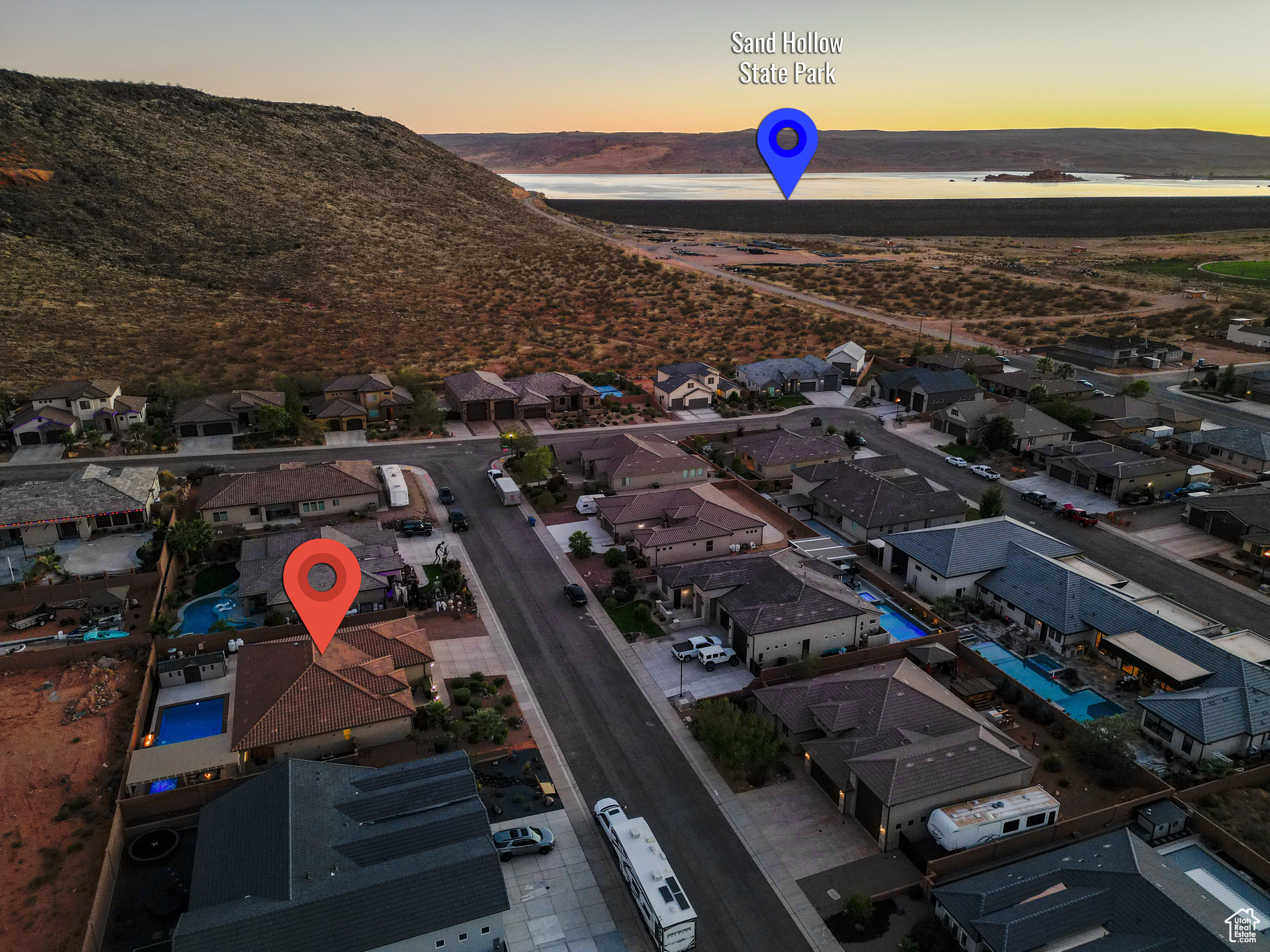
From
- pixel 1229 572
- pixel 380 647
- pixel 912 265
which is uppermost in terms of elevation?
pixel 912 265

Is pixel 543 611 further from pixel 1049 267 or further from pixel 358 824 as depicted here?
pixel 1049 267

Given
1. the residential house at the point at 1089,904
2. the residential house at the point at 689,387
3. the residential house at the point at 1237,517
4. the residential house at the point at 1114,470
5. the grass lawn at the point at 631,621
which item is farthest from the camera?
the residential house at the point at 689,387

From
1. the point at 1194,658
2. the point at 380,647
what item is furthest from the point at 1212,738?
the point at 380,647

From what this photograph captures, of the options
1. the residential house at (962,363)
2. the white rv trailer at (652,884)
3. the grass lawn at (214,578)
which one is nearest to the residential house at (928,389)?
the residential house at (962,363)

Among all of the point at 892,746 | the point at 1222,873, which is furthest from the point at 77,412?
the point at 1222,873

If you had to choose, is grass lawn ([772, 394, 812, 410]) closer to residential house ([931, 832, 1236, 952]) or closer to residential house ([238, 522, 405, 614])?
residential house ([238, 522, 405, 614])

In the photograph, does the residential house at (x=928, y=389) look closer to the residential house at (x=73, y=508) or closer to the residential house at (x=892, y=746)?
the residential house at (x=892, y=746)

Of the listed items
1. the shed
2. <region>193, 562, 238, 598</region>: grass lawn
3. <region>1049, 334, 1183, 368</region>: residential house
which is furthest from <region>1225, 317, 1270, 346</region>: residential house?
<region>193, 562, 238, 598</region>: grass lawn
